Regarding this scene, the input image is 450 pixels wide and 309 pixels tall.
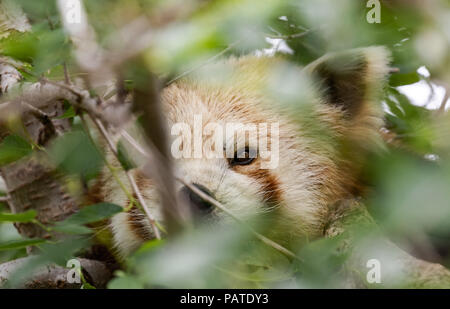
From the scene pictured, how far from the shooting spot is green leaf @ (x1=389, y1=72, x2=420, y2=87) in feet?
6.84

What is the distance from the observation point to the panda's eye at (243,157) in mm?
2062

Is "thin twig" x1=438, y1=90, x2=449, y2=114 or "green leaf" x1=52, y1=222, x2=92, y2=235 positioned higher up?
"thin twig" x1=438, y1=90, x2=449, y2=114

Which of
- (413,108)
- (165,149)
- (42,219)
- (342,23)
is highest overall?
(413,108)

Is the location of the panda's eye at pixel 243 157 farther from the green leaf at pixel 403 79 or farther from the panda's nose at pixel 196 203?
the green leaf at pixel 403 79

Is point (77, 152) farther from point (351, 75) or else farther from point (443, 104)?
point (443, 104)

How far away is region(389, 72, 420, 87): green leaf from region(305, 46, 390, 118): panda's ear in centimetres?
7

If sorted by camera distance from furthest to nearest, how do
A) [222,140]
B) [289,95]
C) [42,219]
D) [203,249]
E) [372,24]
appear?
1. [42,219]
2. [222,140]
3. [372,24]
4. [289,95]
5. [203,249]

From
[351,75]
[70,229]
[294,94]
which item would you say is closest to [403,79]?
[351,75]

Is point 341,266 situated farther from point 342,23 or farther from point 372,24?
point 372,24

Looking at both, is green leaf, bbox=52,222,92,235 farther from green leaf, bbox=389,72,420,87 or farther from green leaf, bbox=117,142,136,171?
green leaf, bbox=389,72,420,87

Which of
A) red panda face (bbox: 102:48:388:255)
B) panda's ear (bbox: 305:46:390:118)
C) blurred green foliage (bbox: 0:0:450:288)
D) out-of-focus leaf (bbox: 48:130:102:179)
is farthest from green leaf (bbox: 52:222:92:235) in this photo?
panda's ear (bbox: 305:46:390:118)
